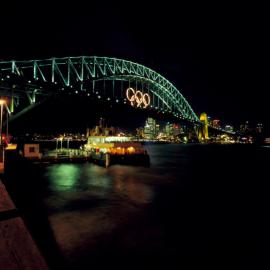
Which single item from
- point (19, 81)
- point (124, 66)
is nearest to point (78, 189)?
point (19, 81)

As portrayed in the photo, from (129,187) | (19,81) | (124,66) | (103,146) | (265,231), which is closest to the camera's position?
(265,231)

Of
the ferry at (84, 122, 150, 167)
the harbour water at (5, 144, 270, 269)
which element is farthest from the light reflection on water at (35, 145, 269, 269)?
the ferry at (84, 122, 150, 167)

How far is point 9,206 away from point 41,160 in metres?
23.5

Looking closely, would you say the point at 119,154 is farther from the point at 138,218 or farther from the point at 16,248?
the point at 16,248

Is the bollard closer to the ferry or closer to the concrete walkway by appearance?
the ferry

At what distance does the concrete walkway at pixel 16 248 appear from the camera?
3.07m

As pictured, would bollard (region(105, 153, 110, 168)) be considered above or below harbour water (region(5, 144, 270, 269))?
above

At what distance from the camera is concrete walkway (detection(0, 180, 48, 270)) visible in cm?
307

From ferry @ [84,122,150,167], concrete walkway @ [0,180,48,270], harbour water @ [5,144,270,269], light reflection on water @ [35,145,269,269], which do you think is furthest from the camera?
ferry @ [84,122,150,167]

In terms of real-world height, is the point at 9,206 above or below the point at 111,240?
above

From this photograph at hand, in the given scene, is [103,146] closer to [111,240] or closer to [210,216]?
[210,216]

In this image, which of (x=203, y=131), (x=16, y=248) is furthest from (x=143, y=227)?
(x=203, y=131)

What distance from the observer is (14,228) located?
3566 mm

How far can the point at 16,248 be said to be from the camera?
3273 millimetres
